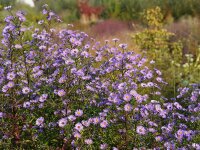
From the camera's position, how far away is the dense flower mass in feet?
12.9

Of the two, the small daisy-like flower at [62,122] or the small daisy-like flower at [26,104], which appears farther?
the small daisy-like flower at [26,104]

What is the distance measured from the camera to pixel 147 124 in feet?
13.8

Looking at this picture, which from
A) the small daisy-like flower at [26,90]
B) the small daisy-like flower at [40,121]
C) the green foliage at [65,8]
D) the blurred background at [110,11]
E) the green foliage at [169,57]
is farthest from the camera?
the green foliage at [65,8]

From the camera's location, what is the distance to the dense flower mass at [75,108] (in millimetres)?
3934

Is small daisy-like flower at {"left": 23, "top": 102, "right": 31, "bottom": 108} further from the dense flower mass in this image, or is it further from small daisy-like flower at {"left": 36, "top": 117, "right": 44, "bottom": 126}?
small daisy-like flower at {"left": 36, "top": 117, "right": 44, "bottom": 126}

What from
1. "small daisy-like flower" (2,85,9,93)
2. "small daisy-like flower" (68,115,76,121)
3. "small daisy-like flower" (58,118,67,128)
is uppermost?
"small daisy-like flower" (2,85,9,93)

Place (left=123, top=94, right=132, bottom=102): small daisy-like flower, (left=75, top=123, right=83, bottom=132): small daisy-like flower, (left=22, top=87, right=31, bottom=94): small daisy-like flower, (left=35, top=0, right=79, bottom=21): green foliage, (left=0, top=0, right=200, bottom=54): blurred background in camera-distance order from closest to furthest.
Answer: (left=123, top=94, right=132, bottom=102): small daisy-like flower < (left=75, top=123, right=83, bottom=132): small daisy-like flower < (left=22, top=87, right=31, bottom=94): small daisy-like flower < (left=0, top=0, right=200, bottom=54): blurred background < (left=35, top=0, right=79, bottom=21): green foliage

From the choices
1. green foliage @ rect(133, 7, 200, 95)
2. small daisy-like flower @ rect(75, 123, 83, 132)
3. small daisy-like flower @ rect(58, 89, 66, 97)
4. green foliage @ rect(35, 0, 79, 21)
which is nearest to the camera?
small daisy-like flower @ rect(75, 123, 83, 132)

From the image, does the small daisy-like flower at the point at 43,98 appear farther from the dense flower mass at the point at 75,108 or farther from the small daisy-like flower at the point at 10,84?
the small daisy-like flower at the point at 10,84

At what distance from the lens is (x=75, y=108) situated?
424cm

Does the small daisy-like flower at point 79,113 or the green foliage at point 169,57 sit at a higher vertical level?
the small daisy-like flower at point 79,113

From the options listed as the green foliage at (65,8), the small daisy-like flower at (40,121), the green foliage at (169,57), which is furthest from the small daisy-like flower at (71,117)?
the green foliage at (65,8)

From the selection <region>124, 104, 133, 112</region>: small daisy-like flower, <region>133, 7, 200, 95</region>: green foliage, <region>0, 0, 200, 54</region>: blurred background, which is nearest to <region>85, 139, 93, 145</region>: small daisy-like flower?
<region>124, 104, 133, 112</region>: small daisy-like flower

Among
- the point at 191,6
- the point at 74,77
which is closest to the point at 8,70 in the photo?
the point at 74,77
